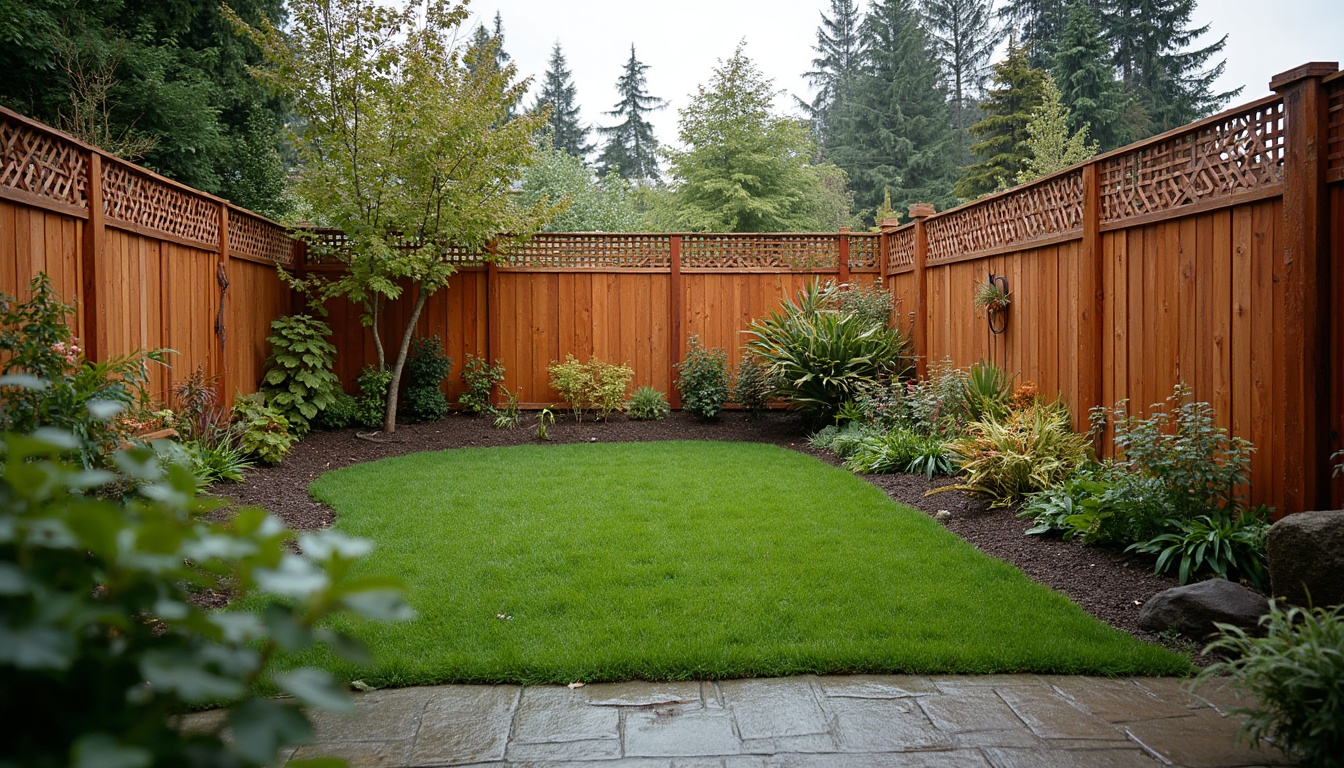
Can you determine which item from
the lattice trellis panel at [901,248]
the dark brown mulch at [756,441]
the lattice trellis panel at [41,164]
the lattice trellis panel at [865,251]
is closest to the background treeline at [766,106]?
the dark brown mulch at [756,441]

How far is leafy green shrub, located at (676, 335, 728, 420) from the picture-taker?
8742 mm

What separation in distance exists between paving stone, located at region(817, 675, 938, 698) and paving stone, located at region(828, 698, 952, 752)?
0.04 metres

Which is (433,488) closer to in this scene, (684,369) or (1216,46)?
(684,369)

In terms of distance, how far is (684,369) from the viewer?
8922 millimetres

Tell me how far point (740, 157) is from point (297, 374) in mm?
12152

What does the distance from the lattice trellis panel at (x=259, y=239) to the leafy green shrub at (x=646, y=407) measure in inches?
153

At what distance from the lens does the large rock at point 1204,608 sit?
2842 millimetres

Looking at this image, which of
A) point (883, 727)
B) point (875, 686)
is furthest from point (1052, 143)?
point (883, 727)

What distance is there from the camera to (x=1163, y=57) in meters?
19.6

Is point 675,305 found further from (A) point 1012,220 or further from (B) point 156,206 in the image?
(B) point 156,206

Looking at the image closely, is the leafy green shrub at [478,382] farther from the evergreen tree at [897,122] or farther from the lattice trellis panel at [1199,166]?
the evergreen tree at [897,122]

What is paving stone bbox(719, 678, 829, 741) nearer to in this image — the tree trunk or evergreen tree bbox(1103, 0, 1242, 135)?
the tree trunk

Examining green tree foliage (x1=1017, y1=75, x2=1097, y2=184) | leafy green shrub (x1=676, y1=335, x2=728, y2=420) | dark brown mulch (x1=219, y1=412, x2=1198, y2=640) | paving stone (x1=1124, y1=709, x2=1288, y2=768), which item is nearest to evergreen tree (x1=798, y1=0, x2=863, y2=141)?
green tree foliage (x1=1017, y1=75, x2=1097, y2=184)

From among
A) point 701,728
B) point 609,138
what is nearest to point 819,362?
point 701,728
